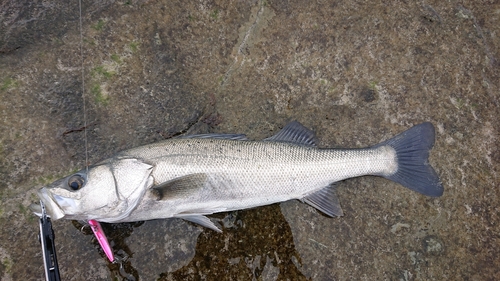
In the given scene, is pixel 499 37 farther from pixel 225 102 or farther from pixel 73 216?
pixel 73 216

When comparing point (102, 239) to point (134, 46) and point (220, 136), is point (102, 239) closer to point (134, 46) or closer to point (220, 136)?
point (220, 136)

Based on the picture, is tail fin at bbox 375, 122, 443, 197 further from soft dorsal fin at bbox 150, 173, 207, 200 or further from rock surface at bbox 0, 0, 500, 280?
soft dorsal fin at bbox 150, 173, 207, 200

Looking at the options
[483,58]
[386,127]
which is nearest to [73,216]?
[386,127]

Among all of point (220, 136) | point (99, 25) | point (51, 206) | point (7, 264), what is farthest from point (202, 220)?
point (99, 25)

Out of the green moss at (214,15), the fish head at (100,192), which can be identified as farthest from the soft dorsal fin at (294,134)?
the green moss at (214,15)

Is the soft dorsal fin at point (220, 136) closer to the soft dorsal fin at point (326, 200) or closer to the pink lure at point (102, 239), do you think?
the soft dorsal fin at point (326, 200)

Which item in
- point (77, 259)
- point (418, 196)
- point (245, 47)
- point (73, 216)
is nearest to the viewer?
point (73, 216)

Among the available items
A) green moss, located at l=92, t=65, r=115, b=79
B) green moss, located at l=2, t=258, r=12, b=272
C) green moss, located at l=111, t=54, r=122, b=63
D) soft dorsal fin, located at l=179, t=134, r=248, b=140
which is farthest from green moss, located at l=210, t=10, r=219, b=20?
green moss, located at l=2, t=258, r=12, b=272
